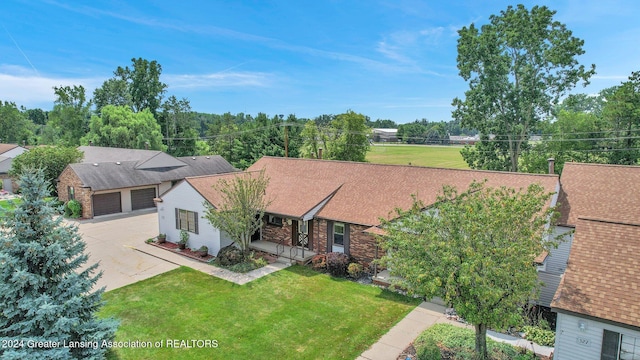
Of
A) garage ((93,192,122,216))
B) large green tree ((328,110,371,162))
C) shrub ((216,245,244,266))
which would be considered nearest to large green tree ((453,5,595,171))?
large green tree ((328,110,371,162))

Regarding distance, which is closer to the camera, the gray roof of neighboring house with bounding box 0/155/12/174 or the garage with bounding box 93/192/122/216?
the garage with bounding box 93/192/122/216

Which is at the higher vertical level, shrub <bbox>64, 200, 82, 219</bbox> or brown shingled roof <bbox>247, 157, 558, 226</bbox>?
brown shingled roof <bbox>247, 157, 558, 226</bbox>

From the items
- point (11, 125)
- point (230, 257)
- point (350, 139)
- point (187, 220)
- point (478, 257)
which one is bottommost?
point (230, 257)

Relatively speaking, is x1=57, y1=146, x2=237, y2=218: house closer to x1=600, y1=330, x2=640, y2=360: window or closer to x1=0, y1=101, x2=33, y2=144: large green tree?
Answer: x1=600, y1=330, x2=640, y2=360: window

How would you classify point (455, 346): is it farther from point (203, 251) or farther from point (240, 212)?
point (203, 251)

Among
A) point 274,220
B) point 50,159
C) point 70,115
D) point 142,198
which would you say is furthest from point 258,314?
point 70,115
